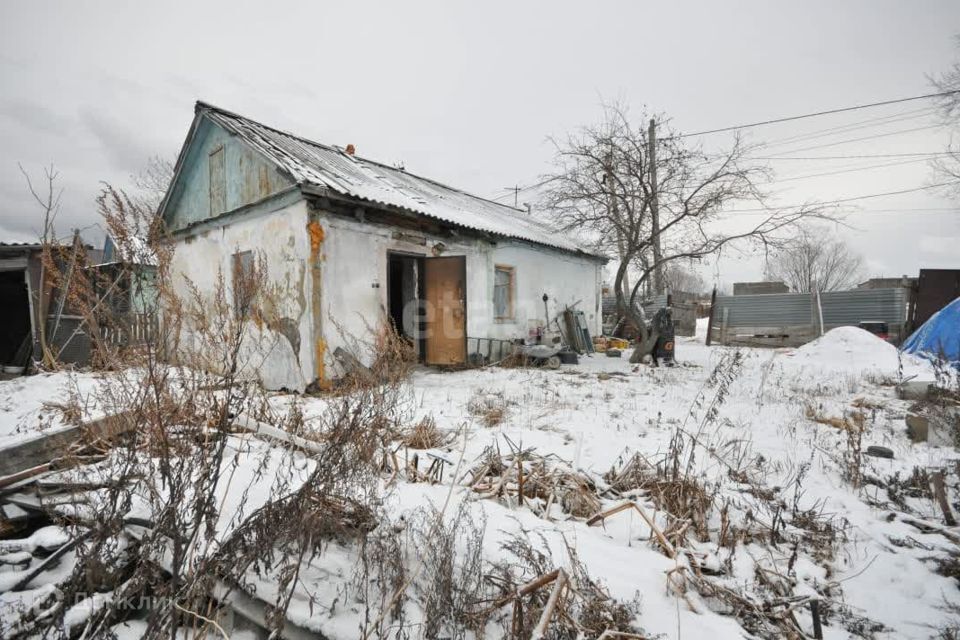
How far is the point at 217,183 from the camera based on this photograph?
7.59 metres

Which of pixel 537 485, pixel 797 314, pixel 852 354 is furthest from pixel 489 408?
pixel 797 314

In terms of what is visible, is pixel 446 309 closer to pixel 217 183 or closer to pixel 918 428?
pixel 217 183

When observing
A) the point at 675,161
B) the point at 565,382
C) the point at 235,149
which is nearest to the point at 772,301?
the point at 675,161

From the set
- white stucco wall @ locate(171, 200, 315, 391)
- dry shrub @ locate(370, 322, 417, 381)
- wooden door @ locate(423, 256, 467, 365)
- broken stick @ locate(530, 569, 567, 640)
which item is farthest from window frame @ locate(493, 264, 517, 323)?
broken stick @ locate(530, 569, 567, 640)

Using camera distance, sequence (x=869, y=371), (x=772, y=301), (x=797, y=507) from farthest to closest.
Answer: (x=772, y=301), (x=869, y=371), (x=797, y=507)

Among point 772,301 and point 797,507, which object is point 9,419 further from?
point 772,301

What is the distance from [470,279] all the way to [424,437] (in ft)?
18.8

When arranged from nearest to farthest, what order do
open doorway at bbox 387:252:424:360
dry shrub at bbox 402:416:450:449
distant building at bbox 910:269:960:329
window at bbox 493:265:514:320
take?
dry shrub at bbox 402:416:450:449 < open doorway at bbox 387:252:424:360 < window at bbox 493:265:514:320 < distant building at bbox 910:269:960:329

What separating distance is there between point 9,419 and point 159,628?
505 cm

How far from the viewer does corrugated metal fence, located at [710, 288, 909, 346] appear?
11922mm

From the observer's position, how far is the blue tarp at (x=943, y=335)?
7398 millimetres

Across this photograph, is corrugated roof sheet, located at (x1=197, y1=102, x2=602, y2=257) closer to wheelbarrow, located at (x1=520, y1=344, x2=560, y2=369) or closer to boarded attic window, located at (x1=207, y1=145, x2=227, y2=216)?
boarded attic window, located at (x1=207, y1=145, x2=227, y2=216)

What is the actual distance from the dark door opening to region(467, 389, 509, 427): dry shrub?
12201 millimetres

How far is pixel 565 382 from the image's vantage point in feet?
22.3
